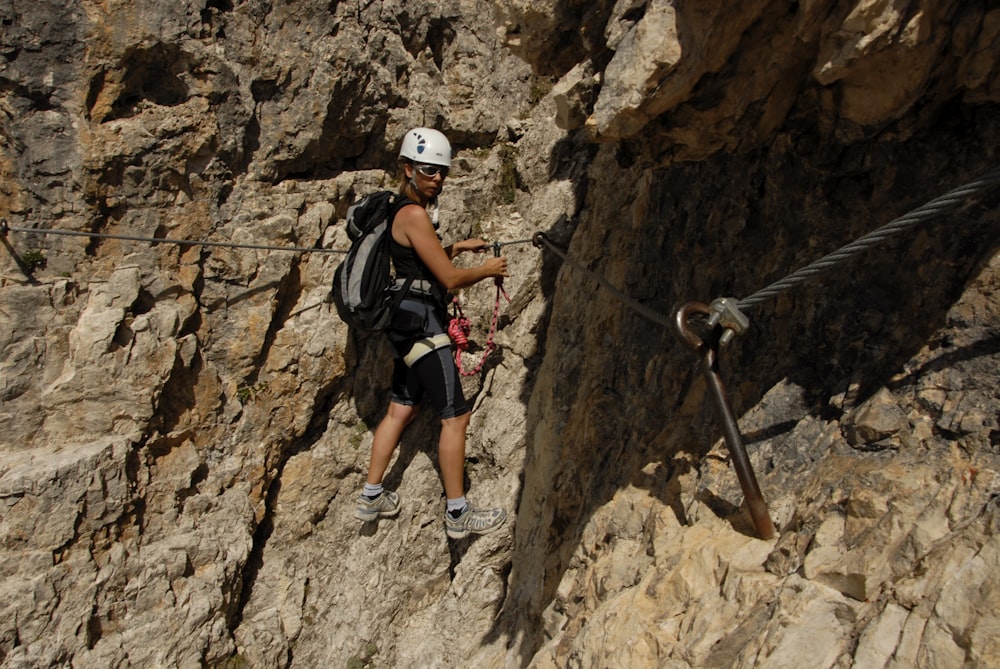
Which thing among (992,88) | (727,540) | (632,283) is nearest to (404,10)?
(632,283)

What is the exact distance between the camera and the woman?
17.1 feet

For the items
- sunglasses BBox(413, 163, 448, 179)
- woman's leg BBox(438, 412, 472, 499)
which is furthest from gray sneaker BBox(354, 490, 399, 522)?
sunglasses BBox(413, 163, 448, 179)

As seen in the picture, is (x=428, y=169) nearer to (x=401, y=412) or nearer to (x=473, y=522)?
(x=401, y=412)

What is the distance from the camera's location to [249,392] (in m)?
6.27

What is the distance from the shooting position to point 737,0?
3.13 m

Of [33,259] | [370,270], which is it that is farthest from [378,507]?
[33,259]

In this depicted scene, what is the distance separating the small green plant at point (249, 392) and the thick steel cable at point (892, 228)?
4.76 meters

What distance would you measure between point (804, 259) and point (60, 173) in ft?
18.4

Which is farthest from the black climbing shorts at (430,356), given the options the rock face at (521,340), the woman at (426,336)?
the rock face at (521,340)

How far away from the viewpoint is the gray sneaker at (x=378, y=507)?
618cm

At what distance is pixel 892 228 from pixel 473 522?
4372mm

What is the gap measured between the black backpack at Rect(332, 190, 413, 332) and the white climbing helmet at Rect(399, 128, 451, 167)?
35 centimetres

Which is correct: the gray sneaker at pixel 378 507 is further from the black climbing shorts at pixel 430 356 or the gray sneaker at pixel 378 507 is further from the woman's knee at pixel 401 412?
the black climbing shorts at pixel 430 356

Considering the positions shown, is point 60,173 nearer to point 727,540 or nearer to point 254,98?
point 254,98
